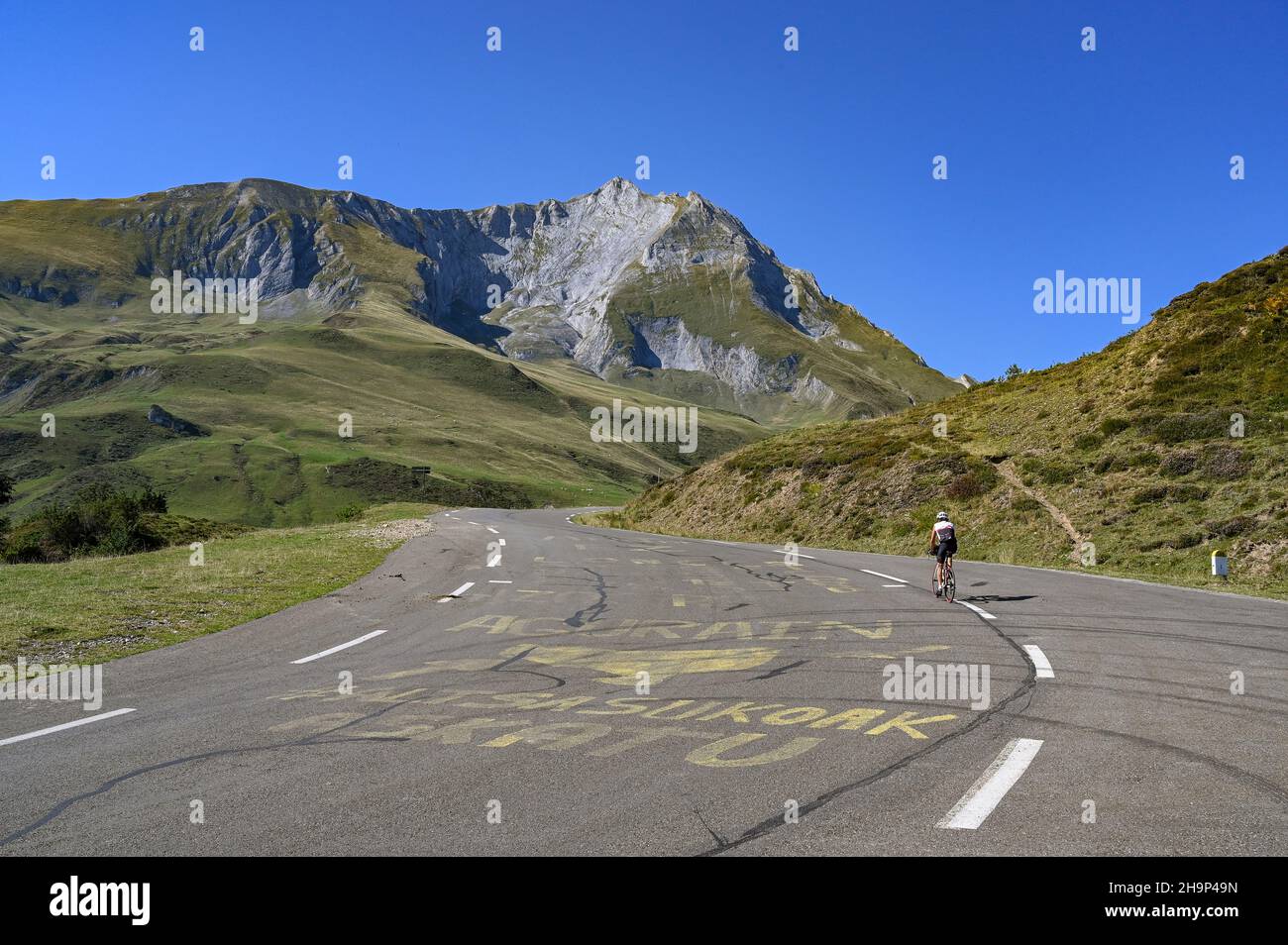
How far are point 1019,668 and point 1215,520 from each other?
20481 millimetres

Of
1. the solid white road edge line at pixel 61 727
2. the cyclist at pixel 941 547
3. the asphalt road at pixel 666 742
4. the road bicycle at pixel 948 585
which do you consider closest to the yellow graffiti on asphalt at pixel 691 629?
the asphalt road at pixel 666 742

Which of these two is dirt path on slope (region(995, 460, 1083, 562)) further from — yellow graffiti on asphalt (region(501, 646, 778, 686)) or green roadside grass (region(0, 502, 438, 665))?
green roadside grass (region(0, 502, 438, 665))

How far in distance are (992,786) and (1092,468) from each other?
106 feet

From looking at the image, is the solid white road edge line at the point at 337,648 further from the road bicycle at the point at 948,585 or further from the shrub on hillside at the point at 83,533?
the shrub on hillside at the point at 83,533

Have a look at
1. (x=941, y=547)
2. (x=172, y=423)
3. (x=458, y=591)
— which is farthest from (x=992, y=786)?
(x=172, y=423)

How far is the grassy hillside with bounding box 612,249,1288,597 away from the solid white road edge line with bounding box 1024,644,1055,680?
10.2 metres

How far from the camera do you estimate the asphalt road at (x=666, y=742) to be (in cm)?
459

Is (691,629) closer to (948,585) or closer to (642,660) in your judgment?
(642,660)

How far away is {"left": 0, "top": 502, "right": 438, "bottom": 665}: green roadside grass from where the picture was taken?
34.8 feet

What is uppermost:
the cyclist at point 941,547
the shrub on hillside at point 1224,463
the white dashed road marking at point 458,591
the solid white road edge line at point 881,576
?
the shrub on hillside at point 1224,463

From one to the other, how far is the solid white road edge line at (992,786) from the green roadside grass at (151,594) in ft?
31.0

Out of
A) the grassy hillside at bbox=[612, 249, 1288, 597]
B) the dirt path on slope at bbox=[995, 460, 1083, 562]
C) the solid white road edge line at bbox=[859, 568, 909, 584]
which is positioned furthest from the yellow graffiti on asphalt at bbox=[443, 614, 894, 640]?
the dirt path on slope at bbox=[995, 460, 1083, 562]
